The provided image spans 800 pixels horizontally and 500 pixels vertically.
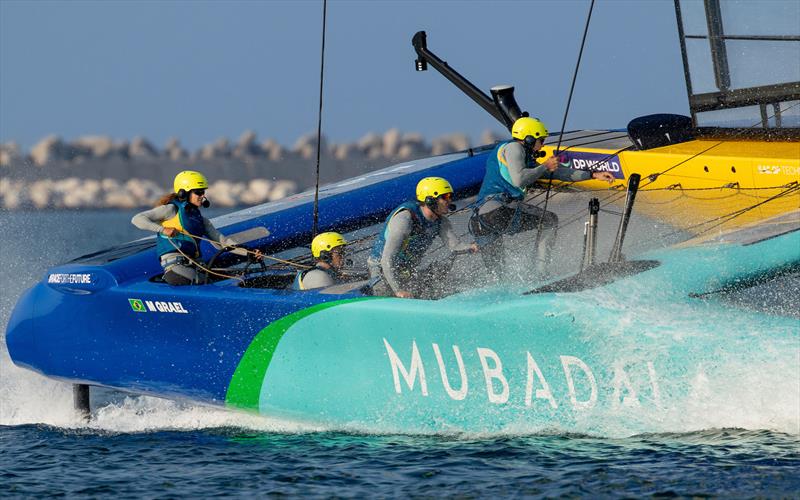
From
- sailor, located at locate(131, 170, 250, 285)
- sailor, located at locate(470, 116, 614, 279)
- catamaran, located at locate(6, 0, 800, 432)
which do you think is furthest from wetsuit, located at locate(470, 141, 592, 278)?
Answer: sailor, located at locate(131, 170, 250, 285)

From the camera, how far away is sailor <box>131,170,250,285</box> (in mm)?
8195

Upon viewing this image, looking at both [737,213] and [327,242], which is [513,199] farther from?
[737,213]

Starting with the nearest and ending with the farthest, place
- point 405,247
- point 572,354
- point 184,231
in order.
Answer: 1. point 572,354
2. point 405,247
3. point 184,231

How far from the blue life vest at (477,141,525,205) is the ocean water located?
156 cm

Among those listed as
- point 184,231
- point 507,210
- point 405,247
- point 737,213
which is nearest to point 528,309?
point 405,247

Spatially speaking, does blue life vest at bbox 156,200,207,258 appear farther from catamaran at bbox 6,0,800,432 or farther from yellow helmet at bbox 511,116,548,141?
yellow helmet at bbox 511,116,548,141

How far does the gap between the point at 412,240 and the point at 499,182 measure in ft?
3.03

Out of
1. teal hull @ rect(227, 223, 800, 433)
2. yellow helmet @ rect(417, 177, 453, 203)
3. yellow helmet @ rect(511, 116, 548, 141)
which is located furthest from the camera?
yellow helmet @ rect(511, 116, 548, 141)

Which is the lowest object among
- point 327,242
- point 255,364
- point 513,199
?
point 255,364

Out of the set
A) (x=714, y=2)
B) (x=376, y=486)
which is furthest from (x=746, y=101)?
(x=376, y=486)

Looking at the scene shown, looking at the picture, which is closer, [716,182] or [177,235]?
[716,182]

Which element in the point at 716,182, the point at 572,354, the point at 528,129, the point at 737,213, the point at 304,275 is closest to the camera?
the point at 572,354

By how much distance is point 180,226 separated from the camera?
8.30m

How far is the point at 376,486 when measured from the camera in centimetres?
615
